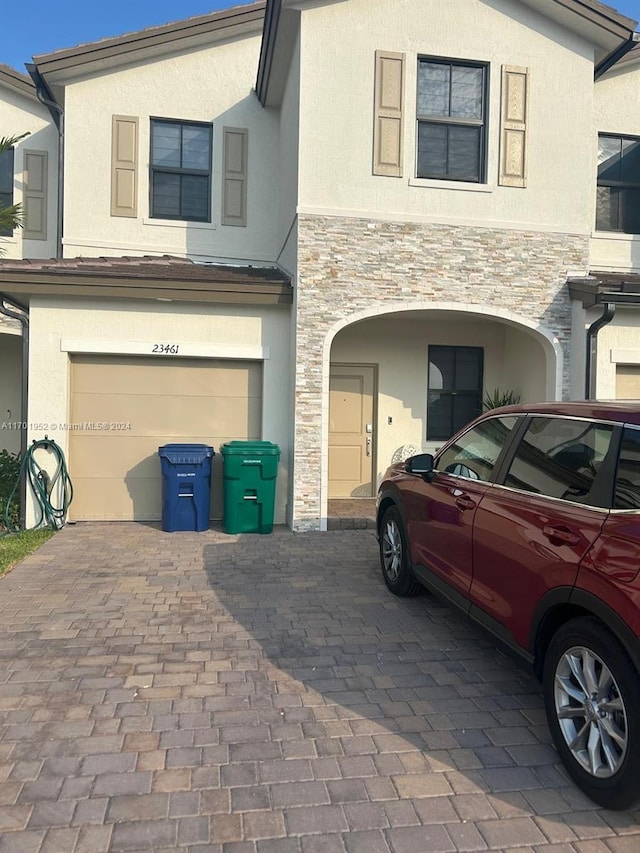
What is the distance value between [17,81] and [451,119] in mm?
7685

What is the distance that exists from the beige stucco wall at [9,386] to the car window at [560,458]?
10.2m

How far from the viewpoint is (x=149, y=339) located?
813cm

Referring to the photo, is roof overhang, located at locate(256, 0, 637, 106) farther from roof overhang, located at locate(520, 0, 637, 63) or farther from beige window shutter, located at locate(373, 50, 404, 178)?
beige window shutter, located at locate(373, 50, 404, 178)

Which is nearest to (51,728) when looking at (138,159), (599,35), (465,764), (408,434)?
(465,764)

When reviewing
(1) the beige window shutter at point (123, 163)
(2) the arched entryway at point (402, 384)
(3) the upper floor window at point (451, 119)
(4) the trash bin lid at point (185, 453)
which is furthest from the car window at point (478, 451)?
(1) the beige window shutter at point (123, 163)

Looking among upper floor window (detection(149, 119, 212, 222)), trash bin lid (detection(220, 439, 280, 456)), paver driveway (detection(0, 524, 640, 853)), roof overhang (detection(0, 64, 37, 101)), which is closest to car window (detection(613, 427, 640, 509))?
paver driveway (detection(0, 524, 640, 853))

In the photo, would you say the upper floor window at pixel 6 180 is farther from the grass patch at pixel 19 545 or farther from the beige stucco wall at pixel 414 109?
the grass patch at pixel 19 545

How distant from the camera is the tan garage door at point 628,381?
28.3 ft

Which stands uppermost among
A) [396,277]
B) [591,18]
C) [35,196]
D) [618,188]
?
[591,18]

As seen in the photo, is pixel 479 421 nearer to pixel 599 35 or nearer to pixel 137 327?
pixel 137 327

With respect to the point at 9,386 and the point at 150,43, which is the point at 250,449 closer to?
the point at 9,386

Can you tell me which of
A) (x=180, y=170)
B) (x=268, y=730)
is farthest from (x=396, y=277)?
(x=268, y=730)

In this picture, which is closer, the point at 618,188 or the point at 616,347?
the point at 616,347

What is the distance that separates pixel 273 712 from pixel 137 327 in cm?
598
